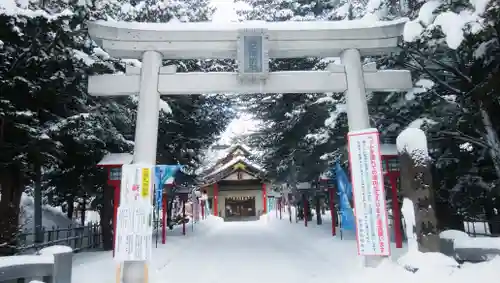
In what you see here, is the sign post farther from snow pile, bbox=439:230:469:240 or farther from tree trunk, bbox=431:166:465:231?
tree trunk, bbox=431:166:465:231

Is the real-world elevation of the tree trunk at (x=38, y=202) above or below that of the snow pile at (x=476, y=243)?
above

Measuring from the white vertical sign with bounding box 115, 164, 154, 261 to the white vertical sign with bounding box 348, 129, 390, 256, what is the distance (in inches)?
156

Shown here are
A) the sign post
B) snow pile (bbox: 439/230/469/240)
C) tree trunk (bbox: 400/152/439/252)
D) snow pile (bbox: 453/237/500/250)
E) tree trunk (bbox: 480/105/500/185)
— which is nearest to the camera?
snow pile (bbox: 453/237/500/250)

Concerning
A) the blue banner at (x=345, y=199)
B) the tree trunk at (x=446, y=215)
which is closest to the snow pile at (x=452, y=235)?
the blue banner at (x=345, y=199)

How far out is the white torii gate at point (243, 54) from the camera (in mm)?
7465

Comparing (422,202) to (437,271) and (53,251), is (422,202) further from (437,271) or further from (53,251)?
(53,251)

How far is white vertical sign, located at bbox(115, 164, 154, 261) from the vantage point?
6430 millimetres

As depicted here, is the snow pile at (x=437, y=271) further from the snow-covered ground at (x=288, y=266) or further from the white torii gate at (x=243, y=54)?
the white torii gate at (x=243, y=54)

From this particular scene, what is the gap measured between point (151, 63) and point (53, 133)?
9.38 feet

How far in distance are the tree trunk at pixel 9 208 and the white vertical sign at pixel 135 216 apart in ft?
8.22

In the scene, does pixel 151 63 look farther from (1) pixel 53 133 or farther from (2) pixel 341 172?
(2) pixel 341 172

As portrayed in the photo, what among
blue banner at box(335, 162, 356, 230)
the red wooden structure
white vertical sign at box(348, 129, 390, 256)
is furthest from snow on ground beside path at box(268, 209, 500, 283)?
the red wooden structure

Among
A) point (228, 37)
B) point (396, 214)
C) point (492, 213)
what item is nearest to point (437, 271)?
point (396, 214)

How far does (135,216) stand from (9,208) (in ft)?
11.0
